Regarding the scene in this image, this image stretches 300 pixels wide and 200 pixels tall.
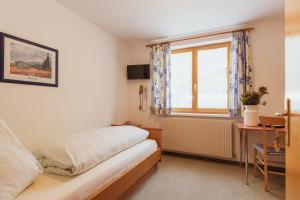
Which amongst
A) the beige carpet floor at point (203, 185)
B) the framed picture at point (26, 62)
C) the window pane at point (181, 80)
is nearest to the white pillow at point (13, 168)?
the framed picture at point (26, 62)

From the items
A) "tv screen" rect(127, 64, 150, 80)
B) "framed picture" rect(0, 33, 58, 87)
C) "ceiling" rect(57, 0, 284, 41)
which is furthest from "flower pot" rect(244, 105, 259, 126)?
"framed picture" rect(0, 33, 58, 87)

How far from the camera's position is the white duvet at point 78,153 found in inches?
57.9

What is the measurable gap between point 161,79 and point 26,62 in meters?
2.20

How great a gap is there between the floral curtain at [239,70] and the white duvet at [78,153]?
1936 millimetres

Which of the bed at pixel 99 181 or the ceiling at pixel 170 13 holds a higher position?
the ceiling at pixel 170 13

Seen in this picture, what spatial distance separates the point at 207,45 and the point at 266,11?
1.02 meters

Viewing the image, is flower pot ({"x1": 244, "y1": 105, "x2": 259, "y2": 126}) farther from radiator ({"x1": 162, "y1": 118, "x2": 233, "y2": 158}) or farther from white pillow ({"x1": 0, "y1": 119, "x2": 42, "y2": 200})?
white pillow ({"x1": 0, "y1": 119, "x2": 42, "y2": 200})

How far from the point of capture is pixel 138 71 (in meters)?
3.64

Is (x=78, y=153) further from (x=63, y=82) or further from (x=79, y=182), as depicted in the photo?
(x=63, y=82)

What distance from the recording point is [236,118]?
295cm

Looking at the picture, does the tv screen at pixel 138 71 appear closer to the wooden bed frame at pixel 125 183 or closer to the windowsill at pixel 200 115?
the windowsill at pixel 200 115

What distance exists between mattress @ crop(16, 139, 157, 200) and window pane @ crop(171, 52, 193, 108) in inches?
73.5

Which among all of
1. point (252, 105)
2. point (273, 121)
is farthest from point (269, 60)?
point (273, 121)

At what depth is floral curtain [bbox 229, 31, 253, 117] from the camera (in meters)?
2.78
